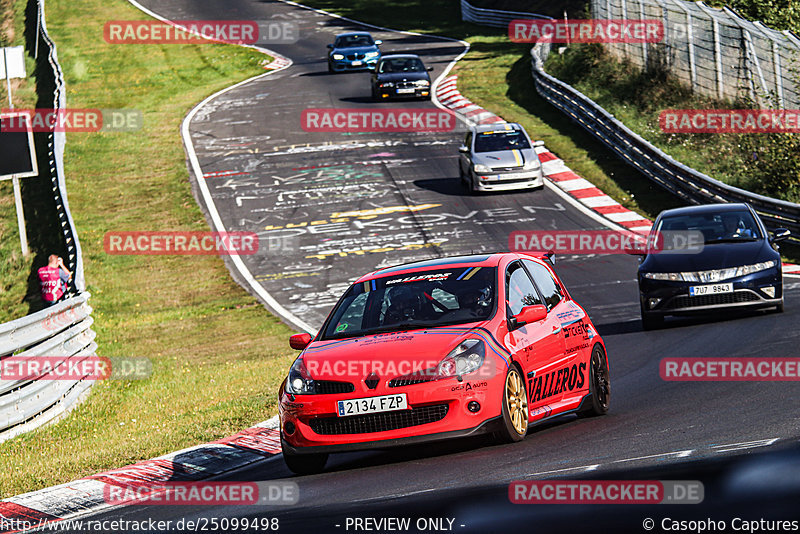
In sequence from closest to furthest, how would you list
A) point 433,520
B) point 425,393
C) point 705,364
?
point 433,520, point 425,393, point 705,364

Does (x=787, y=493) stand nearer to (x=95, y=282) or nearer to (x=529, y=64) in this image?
(x=95, y=282)

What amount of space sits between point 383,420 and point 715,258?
8410 millimetres

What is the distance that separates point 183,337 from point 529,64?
95.7 feet

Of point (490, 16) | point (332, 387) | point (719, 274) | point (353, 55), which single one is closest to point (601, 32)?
point (353, 55)

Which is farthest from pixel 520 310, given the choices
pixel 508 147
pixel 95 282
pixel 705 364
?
pixel 508 147

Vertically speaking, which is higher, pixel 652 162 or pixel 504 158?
pixel 504 158

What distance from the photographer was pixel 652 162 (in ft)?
95.2

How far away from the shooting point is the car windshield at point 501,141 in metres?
29.6

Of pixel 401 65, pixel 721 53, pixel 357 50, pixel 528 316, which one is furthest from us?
pixel 357 50

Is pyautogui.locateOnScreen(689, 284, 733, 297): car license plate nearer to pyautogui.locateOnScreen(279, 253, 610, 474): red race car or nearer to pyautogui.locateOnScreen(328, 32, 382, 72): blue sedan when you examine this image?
pyautogui.locateOnScreen(279, 253, 610, 474): red race car

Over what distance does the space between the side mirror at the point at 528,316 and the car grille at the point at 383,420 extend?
1.08 meters

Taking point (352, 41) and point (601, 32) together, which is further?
point (352, 41)

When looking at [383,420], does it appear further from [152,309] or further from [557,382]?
[152,309]

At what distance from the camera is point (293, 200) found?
30.3m
